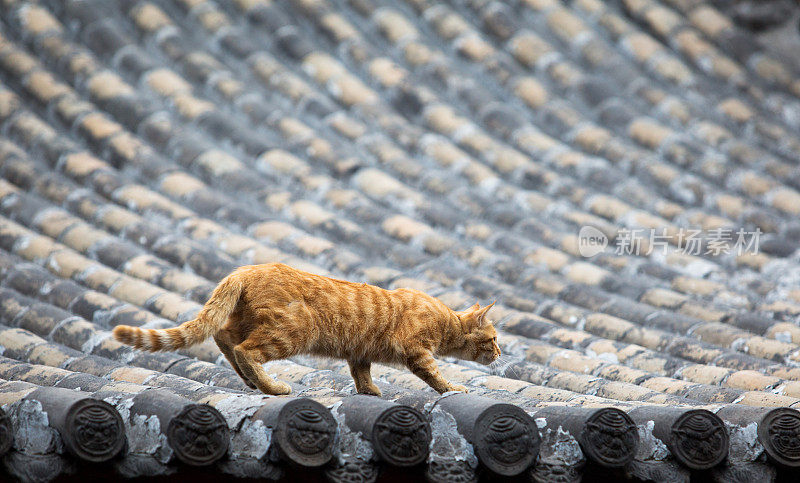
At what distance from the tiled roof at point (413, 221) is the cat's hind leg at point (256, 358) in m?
0.09

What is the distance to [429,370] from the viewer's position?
11.9 ft

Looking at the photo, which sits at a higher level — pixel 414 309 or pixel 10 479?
pixel 414 309

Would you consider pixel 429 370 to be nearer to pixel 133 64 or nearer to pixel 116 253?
pixel 116 253

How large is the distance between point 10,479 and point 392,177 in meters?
4.04

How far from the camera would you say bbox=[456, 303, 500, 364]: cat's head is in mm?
3941

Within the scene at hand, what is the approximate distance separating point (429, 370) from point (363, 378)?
0.99 feet

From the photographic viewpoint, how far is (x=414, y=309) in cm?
377

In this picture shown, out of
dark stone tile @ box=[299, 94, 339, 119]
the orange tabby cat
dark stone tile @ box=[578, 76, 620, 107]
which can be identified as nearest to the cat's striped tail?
the orange tabby cat

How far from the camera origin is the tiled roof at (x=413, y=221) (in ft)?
9.71

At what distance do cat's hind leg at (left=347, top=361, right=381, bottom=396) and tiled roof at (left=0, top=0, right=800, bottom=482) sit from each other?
0.53 feet

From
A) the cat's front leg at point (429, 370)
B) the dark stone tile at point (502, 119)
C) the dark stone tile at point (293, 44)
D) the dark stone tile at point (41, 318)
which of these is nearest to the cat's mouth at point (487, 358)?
the cat's front leg at point (429, 370)

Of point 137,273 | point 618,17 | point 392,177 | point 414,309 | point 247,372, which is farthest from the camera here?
point 618,17

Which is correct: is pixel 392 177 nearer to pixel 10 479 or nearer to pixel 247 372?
pixel 247 372


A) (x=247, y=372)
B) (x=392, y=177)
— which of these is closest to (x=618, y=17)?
(x=392, y=177)
